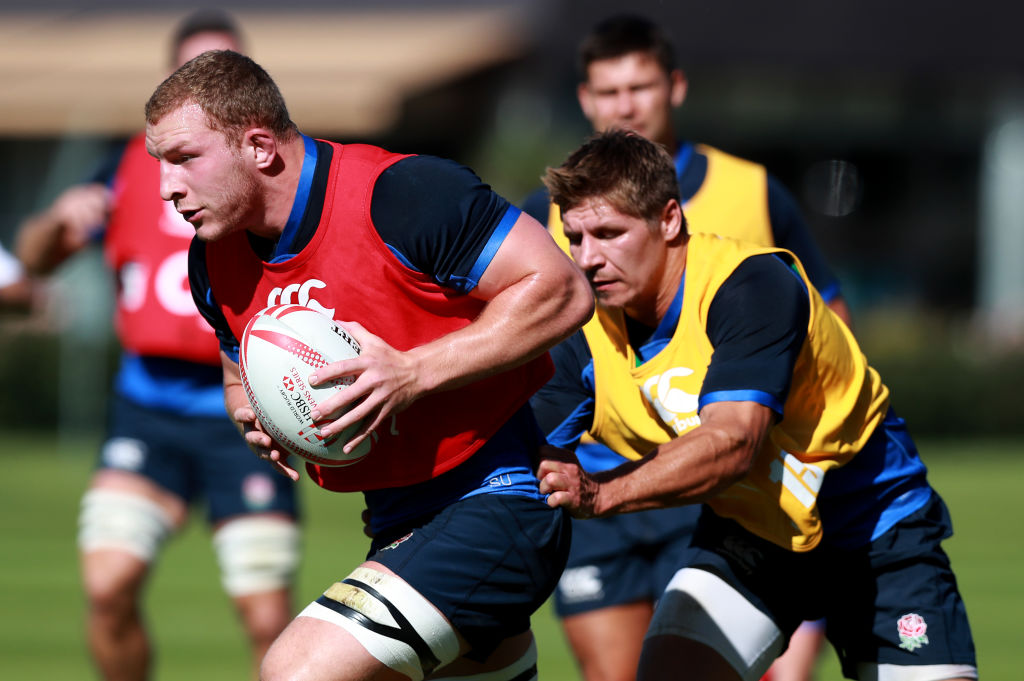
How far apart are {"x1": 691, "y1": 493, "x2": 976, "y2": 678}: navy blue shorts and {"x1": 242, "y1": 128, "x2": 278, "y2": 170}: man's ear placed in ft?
6.21

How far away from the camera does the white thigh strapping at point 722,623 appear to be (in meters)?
4.54

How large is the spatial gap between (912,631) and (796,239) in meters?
1.81

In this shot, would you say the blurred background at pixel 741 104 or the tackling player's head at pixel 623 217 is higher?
the tackling player's head at pixel 623 217

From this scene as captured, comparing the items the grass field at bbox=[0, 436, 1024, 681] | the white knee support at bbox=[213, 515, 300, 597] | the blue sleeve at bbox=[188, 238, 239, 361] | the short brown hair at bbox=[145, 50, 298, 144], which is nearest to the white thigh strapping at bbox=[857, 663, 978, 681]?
the blue sleeve at bbox=[188, 238, 239, 361]

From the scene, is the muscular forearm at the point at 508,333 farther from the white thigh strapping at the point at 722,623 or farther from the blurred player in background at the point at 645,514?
the blurred player in background at the point at 645,514

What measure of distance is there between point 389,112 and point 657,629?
762 inches

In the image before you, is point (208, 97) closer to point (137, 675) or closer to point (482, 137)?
point (137, 675)

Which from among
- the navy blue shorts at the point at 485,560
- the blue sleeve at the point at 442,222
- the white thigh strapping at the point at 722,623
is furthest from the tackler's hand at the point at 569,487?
the white thigh strapping at the point at 722,623

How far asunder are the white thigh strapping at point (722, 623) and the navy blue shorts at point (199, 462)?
7.93ft

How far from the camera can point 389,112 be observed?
2331cm

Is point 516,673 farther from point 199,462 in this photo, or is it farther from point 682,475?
point 199,462

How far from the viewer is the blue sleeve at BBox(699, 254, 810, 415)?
413cm

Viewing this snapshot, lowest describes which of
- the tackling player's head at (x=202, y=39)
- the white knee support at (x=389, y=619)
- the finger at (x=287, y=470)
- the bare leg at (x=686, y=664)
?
the bare leg at (x=686, y=664)

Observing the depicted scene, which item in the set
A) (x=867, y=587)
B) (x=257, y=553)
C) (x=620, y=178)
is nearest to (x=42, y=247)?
(x=257, y=553)
